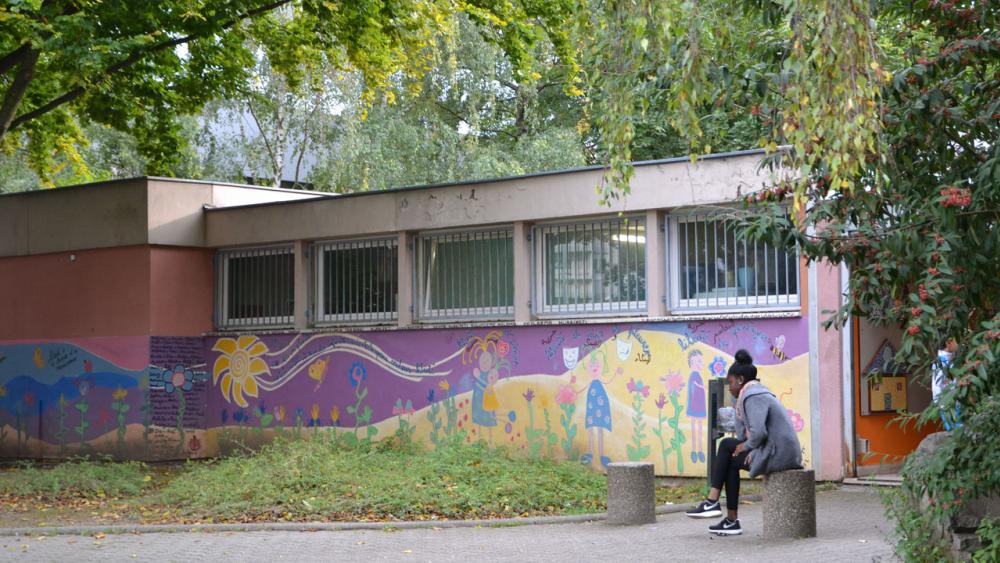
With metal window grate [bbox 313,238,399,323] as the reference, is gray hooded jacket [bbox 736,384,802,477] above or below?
below

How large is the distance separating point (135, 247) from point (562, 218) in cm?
716

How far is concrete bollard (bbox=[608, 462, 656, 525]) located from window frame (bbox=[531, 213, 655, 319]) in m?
4.37

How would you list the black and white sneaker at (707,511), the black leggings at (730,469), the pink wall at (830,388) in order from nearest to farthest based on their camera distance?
the black leggings at (730,469)
the black and white sneaker at (707,511)
the pink wall at (830,388)

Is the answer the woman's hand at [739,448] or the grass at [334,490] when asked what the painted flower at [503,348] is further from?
the woman's hand at [739,448]

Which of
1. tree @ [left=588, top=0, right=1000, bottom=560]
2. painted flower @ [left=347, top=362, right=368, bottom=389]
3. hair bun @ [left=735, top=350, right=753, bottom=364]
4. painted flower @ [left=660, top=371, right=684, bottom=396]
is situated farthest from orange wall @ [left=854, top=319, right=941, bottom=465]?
painted flower @ [left=347, top=362, right=368, bottom=389]

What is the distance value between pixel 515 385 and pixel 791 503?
6666mm

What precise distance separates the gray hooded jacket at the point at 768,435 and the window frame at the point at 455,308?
21.3 ft

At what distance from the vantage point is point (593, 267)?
16.4 m

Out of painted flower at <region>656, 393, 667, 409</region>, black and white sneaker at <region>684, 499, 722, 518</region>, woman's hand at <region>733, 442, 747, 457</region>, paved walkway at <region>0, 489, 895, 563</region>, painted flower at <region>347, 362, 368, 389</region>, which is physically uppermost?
painted flower at <region>347, 362, 368, 389</region>

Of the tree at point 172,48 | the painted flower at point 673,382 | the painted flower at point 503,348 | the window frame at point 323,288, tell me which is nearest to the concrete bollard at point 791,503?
the painted flower at point 673,382

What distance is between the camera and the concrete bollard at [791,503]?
10227 millimetres

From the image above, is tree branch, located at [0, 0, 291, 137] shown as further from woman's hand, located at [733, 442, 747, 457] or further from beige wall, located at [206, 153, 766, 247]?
woman's hand, located at [733, 442, 747, 457]

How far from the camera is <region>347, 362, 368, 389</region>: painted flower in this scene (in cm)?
1820

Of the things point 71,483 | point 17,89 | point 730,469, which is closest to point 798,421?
point 730,469
